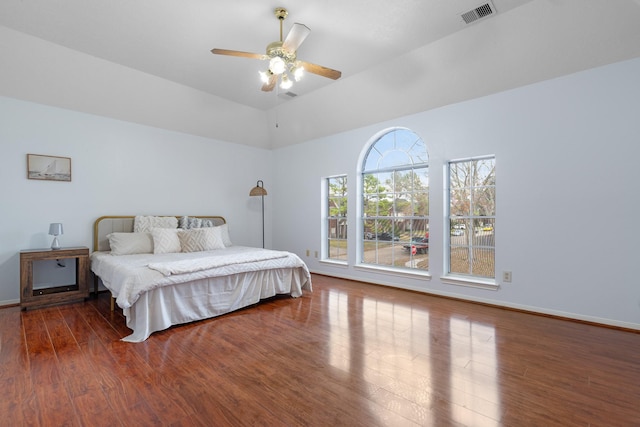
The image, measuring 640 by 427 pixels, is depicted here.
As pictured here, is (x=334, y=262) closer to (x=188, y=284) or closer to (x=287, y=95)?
(x=188, y=284)

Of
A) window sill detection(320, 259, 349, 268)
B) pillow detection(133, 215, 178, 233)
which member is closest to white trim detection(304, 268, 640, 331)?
window sill detection(320, 259, 349, 268)

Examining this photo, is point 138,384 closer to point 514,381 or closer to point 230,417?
point 230,417

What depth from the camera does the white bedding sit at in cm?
266

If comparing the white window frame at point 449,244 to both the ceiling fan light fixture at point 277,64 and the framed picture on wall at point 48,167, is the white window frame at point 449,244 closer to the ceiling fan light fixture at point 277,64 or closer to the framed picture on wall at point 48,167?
the ceiling fan light fixture at point 277,64

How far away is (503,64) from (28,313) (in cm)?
593

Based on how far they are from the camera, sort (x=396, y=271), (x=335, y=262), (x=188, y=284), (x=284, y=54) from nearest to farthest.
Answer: (x=284, y=54) < (x=188, y=284) < (x=396, y=271) < (x=335, y=262)

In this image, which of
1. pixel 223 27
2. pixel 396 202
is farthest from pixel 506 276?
pixel 223 27

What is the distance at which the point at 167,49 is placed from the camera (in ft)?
11.1

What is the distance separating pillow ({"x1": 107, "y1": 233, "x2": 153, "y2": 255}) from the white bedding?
15cm

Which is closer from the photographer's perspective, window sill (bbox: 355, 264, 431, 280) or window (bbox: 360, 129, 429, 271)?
window sill (bbox: 355, 264, 431, 280)

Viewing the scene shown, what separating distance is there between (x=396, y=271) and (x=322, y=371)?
2.64m

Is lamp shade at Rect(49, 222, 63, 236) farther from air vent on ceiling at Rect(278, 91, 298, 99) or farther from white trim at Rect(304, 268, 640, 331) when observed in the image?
white trim at Rect(304, 268, 640, 331)

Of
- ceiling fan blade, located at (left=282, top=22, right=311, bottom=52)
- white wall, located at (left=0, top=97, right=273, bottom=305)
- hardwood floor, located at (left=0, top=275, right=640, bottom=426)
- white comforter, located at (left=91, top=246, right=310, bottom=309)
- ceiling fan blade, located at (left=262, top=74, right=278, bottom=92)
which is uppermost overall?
ceiling fan blade, located at (left=282, top=22, right=311, bottom=52)

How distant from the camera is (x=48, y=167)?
12.4 feet
